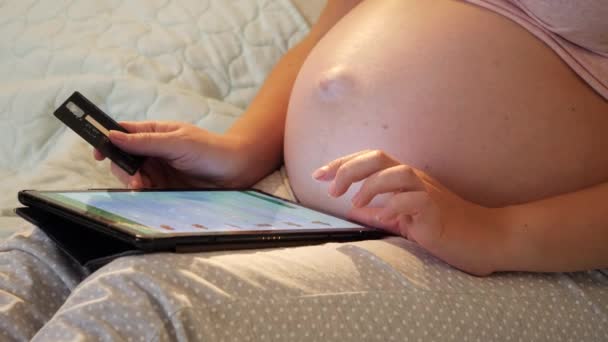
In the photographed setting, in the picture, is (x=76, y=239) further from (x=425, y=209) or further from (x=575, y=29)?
(x=575, y=29)

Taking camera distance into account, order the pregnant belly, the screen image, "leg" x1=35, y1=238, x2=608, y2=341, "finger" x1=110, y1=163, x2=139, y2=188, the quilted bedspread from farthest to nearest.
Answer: the quilted bedspread → "finger" x1=110, y1=163, x2=139, y2=188 → the pregnant belly → the screen image → "leg" x1=35, y1=238, x2=608, y2=341

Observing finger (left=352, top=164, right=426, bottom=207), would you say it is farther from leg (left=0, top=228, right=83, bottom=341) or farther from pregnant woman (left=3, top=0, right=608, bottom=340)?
leg (left=0, top=228, right=83, bottom=341)

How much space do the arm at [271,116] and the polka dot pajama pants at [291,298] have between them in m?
0.26

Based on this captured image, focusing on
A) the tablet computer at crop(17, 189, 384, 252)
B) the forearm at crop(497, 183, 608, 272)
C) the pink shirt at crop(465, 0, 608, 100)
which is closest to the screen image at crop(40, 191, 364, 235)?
the tablet computer at crop(17, 189, 384, 252)

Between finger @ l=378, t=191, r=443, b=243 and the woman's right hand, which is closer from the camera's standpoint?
finger @ l=378, t=191, r=443, b=243

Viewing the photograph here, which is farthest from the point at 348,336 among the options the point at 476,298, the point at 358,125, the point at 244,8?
the point at 244,8

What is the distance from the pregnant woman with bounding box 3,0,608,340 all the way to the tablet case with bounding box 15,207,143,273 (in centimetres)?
3

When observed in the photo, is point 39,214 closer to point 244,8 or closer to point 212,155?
point 212,155

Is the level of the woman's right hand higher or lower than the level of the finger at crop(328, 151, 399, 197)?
lower

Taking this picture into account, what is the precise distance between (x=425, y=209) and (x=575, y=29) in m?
0.27

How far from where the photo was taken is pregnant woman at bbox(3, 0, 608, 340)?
50 cm

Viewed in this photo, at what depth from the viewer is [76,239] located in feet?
2.00

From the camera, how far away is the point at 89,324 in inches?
17.8

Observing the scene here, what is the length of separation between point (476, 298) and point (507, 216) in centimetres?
10
